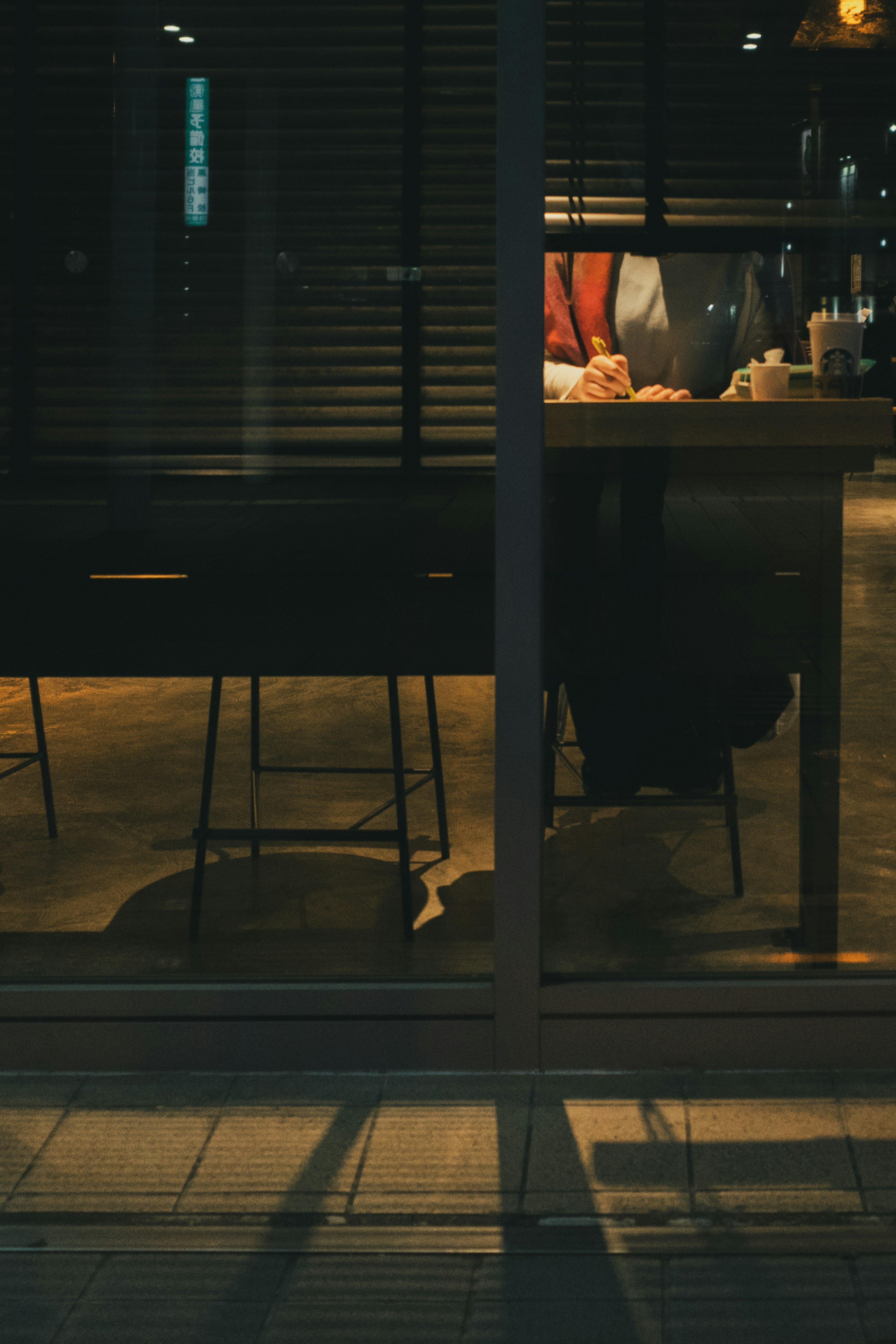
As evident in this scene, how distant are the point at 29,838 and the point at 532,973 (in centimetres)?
128

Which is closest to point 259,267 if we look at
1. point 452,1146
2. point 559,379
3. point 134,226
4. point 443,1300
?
point 134,226

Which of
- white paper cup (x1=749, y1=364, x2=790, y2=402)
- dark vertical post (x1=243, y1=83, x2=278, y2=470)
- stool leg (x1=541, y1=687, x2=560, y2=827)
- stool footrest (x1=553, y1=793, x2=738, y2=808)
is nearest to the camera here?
dark vertical post (x1=243, y1=83, x2=278, y2=470)

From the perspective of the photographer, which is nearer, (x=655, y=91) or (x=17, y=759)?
(x=655, y=91)

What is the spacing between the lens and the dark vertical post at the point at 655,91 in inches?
125

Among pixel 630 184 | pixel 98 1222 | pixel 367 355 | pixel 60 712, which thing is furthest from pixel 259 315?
pixel 98 1222

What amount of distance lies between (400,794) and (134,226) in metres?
1.40

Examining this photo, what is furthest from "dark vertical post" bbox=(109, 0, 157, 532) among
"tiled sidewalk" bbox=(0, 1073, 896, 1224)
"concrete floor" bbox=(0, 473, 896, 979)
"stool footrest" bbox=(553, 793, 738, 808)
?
"tiled sidewalk" bbox=(0, 1073, 896, 1224)

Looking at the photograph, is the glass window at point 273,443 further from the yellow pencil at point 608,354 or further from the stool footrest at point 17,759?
the yellow pencil at point 608,354

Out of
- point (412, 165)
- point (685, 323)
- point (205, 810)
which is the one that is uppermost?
point (412, 165)

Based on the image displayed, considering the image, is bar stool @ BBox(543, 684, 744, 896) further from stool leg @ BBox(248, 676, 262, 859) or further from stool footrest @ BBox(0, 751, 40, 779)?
stool footrest @ BBox(0, 751, 40, 779)

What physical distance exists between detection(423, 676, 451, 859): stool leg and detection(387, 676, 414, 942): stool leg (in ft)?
0.24

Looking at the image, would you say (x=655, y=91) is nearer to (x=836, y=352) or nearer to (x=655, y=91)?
(x=655, y=91)

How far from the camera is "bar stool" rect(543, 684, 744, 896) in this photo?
Result: 134 inches

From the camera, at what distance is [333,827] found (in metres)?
3.54
